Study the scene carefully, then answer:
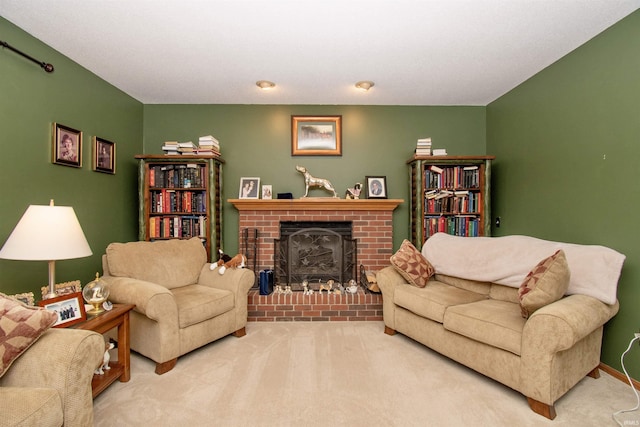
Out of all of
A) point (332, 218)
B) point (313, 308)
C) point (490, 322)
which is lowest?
point (313, 308)

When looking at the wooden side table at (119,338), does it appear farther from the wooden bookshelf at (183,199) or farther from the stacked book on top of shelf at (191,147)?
the stacked book on top of shelf at (191,147)

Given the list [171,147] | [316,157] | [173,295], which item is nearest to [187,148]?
[171,147]

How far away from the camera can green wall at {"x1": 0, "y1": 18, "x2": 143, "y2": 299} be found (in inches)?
85.2

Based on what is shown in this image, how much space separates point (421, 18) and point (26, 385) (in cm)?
290

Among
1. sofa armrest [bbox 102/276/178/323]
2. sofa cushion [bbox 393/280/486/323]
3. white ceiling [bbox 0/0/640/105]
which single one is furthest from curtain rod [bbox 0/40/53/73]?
sofa cushion [bbox 393/280/486/323]

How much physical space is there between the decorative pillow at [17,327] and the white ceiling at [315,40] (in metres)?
1.85

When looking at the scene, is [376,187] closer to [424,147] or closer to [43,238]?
[424,147]

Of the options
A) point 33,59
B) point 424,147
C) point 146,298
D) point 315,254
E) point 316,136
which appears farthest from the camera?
point 316,136

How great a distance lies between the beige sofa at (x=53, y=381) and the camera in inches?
44.8

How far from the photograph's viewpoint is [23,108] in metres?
2.26

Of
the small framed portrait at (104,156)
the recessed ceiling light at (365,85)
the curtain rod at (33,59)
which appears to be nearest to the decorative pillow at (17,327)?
the curtain rod at (33,59)

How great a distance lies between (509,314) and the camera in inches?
79.9

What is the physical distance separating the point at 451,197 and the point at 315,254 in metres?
1.74

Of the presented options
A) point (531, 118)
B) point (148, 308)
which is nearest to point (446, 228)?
point (531, 118)
